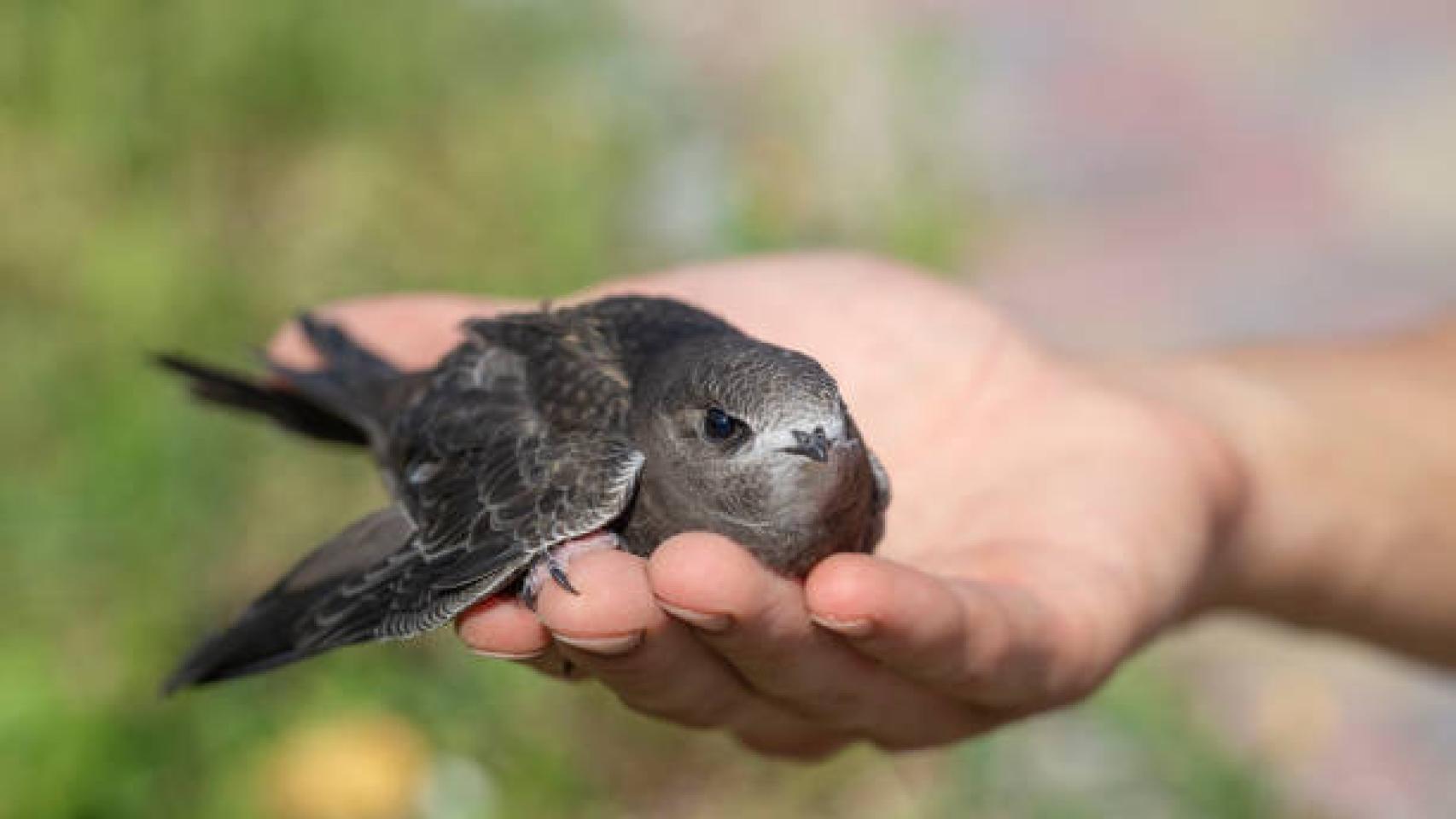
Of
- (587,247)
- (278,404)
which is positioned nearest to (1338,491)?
(278,404)

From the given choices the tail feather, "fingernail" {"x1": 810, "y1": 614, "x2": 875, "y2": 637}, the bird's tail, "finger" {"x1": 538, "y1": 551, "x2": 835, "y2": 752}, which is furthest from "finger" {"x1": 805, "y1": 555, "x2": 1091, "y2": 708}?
the tail feather

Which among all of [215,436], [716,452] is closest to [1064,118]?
[215,436]

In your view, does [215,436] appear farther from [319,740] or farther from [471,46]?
[471,46]

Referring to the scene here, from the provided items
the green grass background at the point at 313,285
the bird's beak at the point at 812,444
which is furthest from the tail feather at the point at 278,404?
the bird's beak at the point at 812,444

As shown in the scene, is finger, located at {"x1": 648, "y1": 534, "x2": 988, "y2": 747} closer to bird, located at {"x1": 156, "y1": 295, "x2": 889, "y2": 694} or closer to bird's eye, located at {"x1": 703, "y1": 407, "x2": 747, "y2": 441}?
bird, located at {"x1": 156, "y1": 295, "x2": 889, "y2": 694}

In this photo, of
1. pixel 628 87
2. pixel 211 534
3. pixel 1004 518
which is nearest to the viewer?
pixel 1004 518

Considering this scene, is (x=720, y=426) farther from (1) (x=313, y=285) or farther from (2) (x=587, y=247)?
(1) (x=313, y=285)
